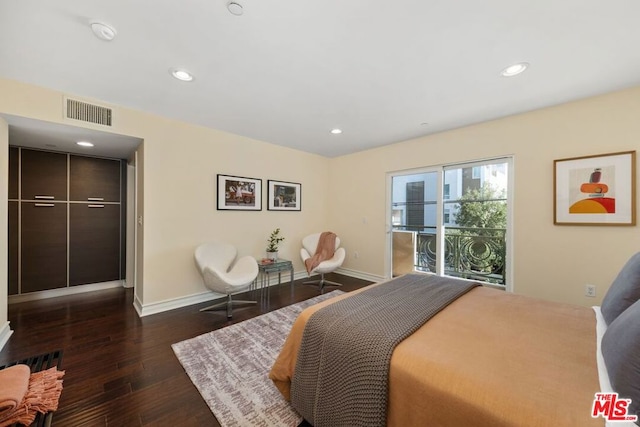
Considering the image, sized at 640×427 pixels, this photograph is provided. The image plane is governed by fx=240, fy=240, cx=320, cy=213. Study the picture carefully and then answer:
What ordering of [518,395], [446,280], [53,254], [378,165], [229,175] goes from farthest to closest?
[378,165], [229,175], [53,254], [446,280], [518,395]

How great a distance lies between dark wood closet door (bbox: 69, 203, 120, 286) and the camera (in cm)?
356

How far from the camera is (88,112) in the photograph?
254 centimetres

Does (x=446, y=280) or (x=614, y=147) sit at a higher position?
(x=614, y=147)

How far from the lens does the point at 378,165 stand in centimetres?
440

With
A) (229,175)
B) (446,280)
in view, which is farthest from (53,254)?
(446,280)

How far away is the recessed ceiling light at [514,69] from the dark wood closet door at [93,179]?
5.27 metres

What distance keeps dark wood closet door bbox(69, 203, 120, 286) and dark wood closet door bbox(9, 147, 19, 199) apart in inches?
21.5

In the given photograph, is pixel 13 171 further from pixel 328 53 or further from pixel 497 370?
pixel 497 370

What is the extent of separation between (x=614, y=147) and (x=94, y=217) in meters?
6.60

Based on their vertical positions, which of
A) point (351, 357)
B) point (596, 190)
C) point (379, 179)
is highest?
point (379, 179)

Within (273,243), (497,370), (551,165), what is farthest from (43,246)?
(551,165)

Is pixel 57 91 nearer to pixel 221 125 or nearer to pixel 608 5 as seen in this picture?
pixel 221 125

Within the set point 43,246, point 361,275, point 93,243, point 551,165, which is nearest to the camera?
point 551,165

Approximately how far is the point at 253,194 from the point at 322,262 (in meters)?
1.61
